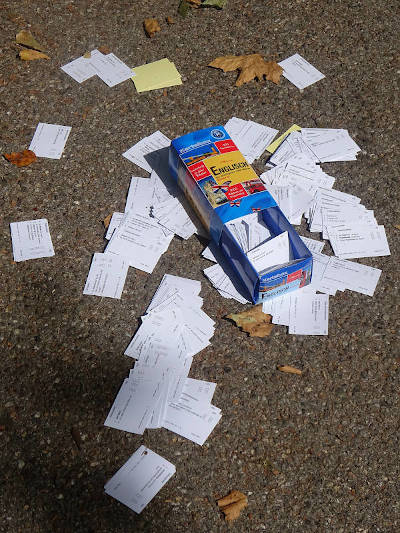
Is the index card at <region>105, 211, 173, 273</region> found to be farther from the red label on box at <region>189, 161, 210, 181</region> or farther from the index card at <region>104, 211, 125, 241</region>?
the red label on box at <region>189, 161, 210, 181</region>

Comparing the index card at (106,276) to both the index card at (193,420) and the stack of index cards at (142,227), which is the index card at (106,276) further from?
the index card at (193,420)

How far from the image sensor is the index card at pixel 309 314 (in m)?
3.11

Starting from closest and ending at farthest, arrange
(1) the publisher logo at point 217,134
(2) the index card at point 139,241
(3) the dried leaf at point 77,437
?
(3) the dried leaf at point 77,437
(2) the index card at point 139,241
(1) the publisher logo at point 217,134

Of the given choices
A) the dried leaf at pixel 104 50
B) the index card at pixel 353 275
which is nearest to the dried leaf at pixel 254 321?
the index card at pixel 353 275

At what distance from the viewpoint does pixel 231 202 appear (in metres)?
3.19

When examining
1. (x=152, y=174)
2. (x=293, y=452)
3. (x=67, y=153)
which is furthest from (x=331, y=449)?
(x=67, y=153)

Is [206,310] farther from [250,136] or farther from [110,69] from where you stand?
[110,69]

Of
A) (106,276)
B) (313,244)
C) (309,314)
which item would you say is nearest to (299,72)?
(313,244)

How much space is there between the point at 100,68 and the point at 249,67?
95cm

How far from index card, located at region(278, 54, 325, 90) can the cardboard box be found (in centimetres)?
94

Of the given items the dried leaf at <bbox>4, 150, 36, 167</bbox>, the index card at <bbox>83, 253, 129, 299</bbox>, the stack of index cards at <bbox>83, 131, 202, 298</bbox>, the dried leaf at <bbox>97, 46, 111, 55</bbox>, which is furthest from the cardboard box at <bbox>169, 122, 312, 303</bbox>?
the dried leaf at <bbox>97, 46, 111, 55</bbox>

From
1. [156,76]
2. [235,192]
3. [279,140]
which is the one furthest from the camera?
[156,76]

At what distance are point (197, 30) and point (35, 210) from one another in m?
1.79

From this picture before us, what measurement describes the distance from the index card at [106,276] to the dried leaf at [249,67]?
152 cm
